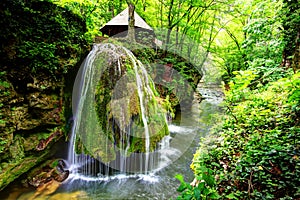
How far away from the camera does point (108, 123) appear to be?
5469mm

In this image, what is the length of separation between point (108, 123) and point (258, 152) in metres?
4.24

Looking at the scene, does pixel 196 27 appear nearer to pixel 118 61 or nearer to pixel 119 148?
pixel 118 61

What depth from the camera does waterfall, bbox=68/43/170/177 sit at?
213 inches

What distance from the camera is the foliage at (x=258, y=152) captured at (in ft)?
5.88

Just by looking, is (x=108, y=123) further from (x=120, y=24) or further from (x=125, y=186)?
(x=120, y=24)

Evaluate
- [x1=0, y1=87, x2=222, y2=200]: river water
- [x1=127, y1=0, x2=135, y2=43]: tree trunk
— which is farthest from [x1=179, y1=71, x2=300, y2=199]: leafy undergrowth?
[x1=127, y1=0, x2=135, y2=43]: tree trunk

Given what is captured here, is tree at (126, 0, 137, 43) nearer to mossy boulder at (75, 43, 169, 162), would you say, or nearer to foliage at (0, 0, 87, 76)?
mossy boulder at (75, 43, 169, 162)

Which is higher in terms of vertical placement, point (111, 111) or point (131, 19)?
point (131, 19)

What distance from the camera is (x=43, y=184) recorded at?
4.67 m

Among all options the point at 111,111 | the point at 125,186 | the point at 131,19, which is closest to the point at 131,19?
the point at 131,19

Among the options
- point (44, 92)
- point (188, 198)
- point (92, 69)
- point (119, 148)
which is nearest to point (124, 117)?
point (119, 148)

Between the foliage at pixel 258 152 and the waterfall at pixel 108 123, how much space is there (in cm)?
314

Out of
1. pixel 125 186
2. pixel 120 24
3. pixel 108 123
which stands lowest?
pixel 125 186

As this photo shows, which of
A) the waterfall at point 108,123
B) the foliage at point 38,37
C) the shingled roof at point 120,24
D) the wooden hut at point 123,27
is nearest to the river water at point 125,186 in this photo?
the waterfall at point 108,123
